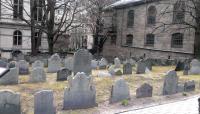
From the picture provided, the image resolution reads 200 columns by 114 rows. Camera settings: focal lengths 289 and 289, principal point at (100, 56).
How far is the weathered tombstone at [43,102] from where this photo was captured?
798cm

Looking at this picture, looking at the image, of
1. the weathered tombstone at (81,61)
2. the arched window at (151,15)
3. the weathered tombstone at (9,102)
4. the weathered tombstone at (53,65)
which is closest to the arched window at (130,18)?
the arched window at (151,15)

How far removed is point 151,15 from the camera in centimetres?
3328

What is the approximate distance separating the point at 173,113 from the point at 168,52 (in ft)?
71.8

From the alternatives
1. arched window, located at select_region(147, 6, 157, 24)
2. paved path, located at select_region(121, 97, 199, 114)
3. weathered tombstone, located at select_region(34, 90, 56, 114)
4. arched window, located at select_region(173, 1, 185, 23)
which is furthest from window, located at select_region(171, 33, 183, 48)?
weathered tombstone, located at select_region(34, 90, 56, 114)

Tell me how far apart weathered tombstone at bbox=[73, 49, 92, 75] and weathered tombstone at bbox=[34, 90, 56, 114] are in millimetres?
5241

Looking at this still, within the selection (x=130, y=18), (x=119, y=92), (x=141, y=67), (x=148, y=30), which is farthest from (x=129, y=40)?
(x=119, y=92)

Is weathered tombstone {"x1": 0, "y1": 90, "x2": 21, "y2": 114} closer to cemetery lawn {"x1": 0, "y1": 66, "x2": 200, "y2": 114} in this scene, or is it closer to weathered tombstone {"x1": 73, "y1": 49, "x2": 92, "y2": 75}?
cemetery lawn {"x1": 0, "y1": 66, "x2": 200, "y2": 114}

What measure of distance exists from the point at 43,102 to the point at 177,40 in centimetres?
2360

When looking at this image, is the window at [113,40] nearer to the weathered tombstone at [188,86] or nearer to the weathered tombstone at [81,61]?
the weathered tombstone at [81,61]

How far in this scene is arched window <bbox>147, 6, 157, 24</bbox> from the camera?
→ 3275 centimetres

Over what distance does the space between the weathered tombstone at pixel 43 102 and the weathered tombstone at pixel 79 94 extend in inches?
35.0

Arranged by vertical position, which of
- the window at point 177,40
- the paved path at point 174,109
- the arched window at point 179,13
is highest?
the arched window at point 179,13

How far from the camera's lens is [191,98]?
1075cm

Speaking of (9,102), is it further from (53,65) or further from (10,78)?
(53,65)
